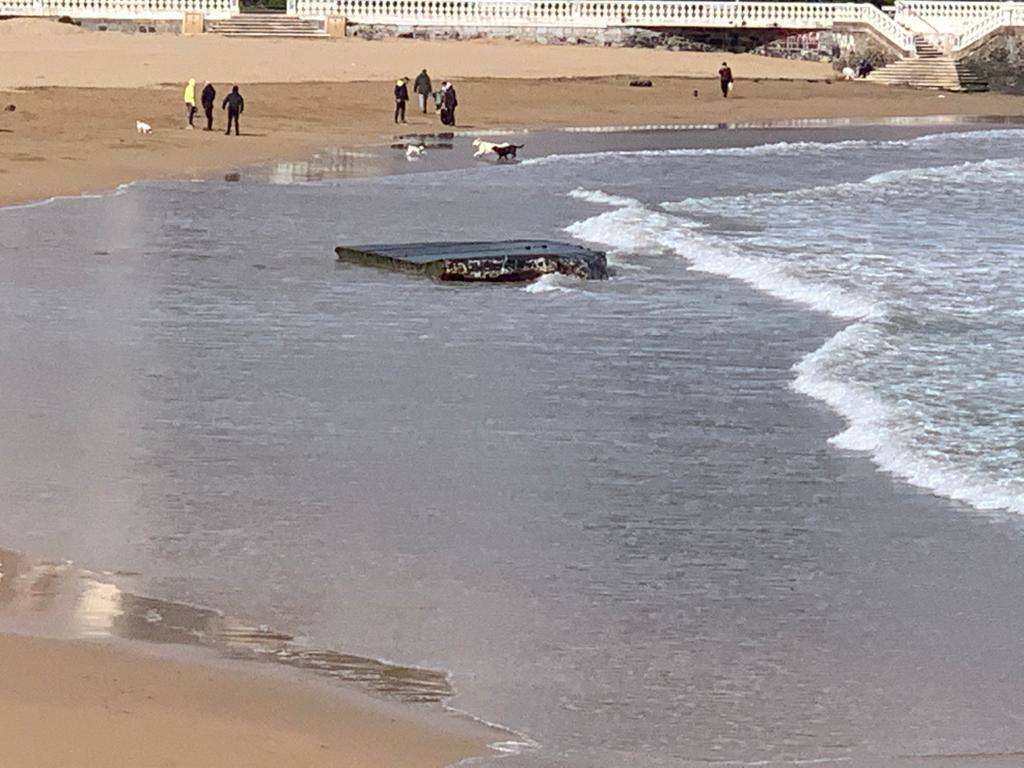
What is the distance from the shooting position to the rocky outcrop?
6725 cm

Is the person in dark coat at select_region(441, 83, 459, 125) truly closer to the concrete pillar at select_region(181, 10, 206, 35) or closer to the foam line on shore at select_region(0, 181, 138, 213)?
the foam line on shore at select_region(0, 181, 138, 213)

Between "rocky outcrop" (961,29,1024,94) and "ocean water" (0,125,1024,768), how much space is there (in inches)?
1783

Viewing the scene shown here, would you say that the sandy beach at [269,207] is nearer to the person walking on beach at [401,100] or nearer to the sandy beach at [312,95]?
the sandy beach at [312,95]

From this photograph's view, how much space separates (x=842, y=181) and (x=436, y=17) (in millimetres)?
34974

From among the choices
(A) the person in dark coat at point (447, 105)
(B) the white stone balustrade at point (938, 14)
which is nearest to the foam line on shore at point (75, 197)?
(A) the person in dark coat at point (447, 105)

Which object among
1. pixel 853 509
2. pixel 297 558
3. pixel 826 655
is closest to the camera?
pixel 826 655

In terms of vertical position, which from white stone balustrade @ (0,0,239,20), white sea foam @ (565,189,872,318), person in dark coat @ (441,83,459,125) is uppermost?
white stone balustrade @ (0,0,239,20)

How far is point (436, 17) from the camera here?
226 ft

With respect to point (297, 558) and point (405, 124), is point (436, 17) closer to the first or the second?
point (405, 124)

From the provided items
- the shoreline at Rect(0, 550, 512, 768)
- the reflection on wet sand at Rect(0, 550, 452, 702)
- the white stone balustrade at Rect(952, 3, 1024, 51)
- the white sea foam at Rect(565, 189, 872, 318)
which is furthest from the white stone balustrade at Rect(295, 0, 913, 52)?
the shoreline at Rect(0, 550, 512, 768)

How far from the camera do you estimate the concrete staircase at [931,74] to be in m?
66.2

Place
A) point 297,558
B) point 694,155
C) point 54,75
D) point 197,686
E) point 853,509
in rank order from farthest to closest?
point 54,75 < point 694,155 < point 853,509 < point 297,558 < point 197,686

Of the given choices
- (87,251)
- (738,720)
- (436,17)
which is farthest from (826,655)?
(436,17)

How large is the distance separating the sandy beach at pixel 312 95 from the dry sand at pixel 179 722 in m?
21.2
